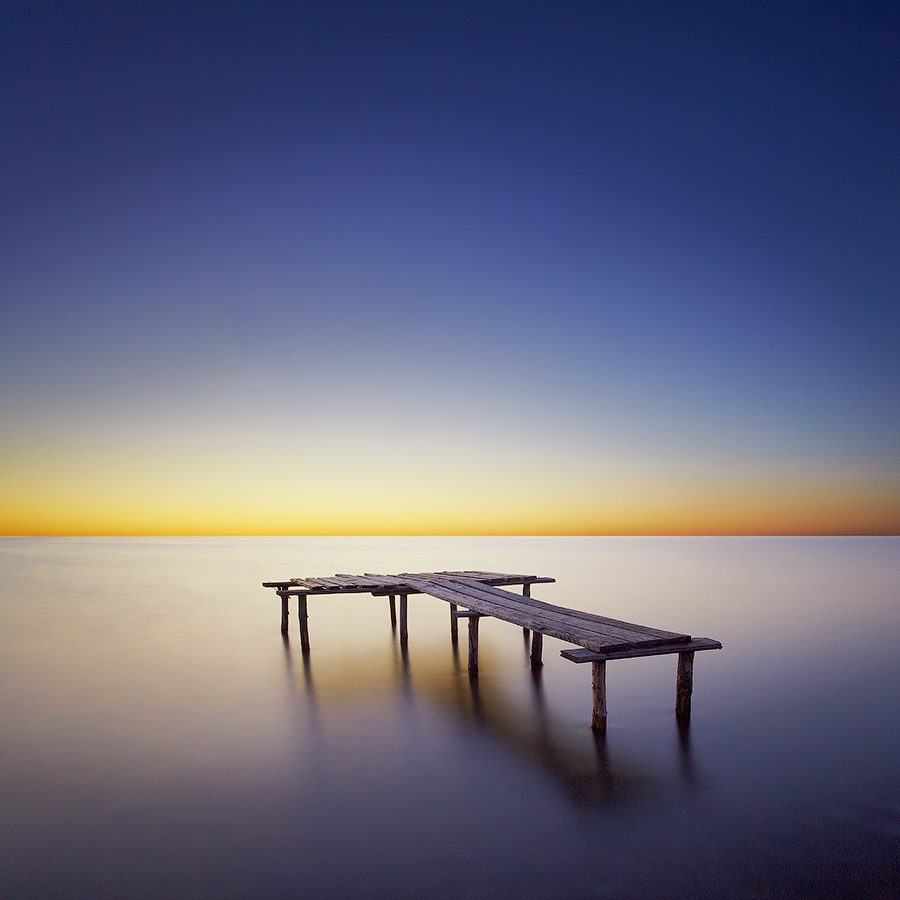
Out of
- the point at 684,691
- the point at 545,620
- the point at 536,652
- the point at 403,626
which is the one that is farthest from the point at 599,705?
the point at 403,626

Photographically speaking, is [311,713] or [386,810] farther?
[311,713]

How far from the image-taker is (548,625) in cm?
761

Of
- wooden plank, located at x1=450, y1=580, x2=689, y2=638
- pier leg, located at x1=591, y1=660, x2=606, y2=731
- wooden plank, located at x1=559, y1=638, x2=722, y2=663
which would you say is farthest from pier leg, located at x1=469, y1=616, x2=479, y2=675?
wooden plank, located at x1=559, y1=638, x2=722, y2=663

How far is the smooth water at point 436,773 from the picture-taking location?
448cm

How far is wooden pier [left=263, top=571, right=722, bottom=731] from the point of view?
671cm

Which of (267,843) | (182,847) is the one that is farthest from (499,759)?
(182,847)

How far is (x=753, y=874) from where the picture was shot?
4418 mm

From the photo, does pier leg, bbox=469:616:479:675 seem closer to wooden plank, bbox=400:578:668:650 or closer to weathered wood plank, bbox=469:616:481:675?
weathered wood plank, bbox=469:616:481:675

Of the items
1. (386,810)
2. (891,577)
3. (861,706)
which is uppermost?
(386,810)

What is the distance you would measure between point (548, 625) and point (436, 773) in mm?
2144

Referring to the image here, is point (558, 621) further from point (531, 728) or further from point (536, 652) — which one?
point (536, 652)

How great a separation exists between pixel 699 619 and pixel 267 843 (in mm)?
14973

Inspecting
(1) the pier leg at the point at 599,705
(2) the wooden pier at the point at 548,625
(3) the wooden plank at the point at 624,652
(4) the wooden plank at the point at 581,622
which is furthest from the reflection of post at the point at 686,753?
(4) the wooden plank at the point at 581,622

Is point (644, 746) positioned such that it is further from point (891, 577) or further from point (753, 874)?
point (891, 577)
